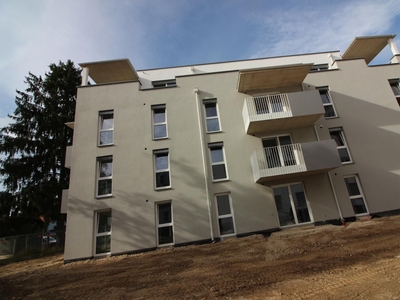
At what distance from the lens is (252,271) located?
18.6ft

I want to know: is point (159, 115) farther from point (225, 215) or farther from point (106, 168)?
point (225, 215)

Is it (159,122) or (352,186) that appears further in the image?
(159,122)

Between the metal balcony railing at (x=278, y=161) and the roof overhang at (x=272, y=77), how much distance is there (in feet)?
11.8

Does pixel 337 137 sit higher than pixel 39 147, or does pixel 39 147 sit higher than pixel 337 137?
pixel 39 147

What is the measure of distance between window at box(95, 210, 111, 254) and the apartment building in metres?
0.05

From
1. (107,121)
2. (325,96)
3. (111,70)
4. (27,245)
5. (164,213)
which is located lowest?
(27,245)

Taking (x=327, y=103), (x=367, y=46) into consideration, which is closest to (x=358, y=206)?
(x=327, y=103)

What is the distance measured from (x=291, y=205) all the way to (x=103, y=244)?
888 cm

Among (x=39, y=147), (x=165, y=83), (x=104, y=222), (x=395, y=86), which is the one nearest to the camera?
(x=104, y=222)

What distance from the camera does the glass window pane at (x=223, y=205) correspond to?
999cm

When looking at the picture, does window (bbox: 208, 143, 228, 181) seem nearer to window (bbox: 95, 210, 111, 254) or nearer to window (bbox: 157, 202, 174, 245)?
window (bbox: 157, 202, 174, 245)

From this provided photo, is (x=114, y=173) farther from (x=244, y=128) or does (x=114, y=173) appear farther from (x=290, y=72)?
(x=290, y=72)

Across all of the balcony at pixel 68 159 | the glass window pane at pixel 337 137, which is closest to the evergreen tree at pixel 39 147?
the balcony at pixel 68 159

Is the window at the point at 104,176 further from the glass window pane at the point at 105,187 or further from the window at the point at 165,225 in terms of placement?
the window at the point at 165,225
